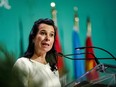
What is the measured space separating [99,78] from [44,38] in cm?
80

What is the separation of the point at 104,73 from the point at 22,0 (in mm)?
1141

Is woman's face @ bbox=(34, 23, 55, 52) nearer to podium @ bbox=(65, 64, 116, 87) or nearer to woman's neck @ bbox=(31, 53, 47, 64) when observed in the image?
woman's neck @ bbox=(31, 53, 47, 64)

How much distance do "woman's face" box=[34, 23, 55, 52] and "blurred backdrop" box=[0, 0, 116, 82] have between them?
0.15m

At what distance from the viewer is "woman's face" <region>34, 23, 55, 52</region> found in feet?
5.18

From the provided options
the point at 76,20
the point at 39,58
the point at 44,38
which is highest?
the point at 76,20

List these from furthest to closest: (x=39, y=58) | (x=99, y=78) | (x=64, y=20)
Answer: (x=64, y=20), (x=39, y=58), (x=99, y=78)

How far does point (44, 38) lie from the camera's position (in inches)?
62.6

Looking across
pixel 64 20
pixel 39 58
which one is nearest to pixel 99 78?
pixel 39 58

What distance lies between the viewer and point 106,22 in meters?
2.57

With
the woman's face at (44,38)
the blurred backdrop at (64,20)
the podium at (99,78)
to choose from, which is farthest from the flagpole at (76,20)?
the podium at (99,78)

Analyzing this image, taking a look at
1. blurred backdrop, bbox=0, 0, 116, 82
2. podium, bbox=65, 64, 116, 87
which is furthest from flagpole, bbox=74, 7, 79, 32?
podium, bbox=65, 64, 116, 87

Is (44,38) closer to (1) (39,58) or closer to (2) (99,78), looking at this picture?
(1) (39,58)

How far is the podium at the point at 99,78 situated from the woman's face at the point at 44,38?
70 cm

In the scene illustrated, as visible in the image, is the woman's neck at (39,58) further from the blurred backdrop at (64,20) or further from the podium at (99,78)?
the podium at (99,78)
